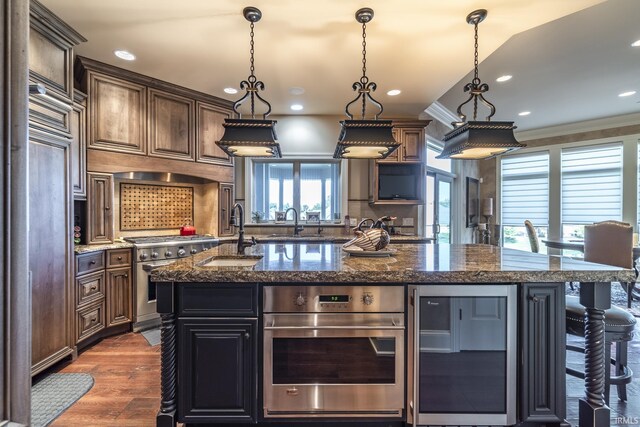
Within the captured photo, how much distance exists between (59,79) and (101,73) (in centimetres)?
69

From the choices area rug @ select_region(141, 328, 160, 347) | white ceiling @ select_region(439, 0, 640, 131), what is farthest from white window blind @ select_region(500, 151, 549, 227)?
area rug @ select_region(141, 328, 160, 347)

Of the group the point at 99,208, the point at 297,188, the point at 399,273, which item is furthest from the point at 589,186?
the point at 99,208

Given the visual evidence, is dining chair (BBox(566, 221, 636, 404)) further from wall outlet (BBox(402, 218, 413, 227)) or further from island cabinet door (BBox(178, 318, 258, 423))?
wall outlet (BBox(402, 218, 413, 227))

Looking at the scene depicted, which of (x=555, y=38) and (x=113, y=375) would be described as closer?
(x=113, y=375)

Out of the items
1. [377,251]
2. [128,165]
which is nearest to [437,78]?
[377,251]

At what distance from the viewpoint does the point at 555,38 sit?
2918 mm

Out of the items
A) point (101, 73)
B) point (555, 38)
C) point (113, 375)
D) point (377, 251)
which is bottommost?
point (113, 375)

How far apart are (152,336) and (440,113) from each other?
5.27 metres

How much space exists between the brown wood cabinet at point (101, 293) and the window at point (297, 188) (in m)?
2.01

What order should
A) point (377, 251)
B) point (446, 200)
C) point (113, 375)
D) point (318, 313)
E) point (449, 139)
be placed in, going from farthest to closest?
point (446, 200)
point (449, 139)
point (113, 375)
point (377, 251)
point (318, 313)

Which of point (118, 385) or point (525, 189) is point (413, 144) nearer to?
point (525, 189)

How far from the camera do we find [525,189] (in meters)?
6.57

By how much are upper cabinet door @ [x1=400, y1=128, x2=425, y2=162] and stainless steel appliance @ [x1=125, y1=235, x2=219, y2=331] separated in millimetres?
3122

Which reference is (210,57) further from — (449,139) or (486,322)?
(486,322)
